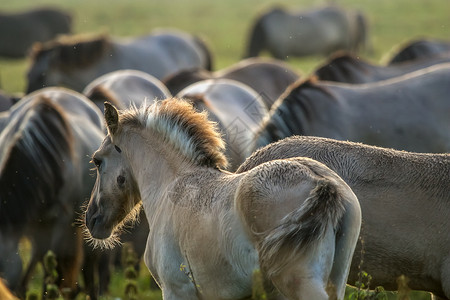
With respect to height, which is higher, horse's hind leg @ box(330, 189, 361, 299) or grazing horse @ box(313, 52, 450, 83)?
horse's hind leg @ box(330, 189, 361, 299)

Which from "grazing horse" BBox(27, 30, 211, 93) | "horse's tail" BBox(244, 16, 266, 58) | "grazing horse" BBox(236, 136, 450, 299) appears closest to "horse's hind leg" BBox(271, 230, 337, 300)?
"grazing horse" BBox(236, 136, 450, 299)

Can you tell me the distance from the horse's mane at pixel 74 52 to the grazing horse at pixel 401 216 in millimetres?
9444

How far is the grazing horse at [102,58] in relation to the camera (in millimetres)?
12812

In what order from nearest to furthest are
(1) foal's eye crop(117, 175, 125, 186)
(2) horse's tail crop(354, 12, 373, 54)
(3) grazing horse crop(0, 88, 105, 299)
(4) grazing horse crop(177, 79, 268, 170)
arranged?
(1) foal's eye crop(117, 175, 125, 186)
(3) grazing horse crop(0, 88, 105, 299)
(4) grazing horse crop(177, 79, 268, 170)
(2) horse's tail crop(354, 12, 373, 54)

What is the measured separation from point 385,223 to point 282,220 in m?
0.95

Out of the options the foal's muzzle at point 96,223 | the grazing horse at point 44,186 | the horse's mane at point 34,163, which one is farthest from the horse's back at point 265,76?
the foal's muzzle at point 96,223

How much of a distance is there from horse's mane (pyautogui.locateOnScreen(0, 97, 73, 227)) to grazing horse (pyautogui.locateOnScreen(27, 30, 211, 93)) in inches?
255

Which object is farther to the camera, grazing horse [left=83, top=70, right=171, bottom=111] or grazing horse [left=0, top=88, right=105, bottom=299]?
grazing horse [left=83, top=70, right=171, bottom=111]

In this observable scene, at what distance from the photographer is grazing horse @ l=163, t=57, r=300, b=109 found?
930cm

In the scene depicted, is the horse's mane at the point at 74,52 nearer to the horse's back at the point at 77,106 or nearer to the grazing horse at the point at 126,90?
the grazing horse at the point at 126,90

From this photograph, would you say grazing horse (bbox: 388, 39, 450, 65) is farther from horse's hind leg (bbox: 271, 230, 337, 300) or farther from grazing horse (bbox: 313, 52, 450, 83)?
horse's hind leg (bbox: 271, 230, 337, 300)

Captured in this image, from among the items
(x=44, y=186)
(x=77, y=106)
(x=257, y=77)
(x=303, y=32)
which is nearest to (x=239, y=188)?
(x=44, y=186)

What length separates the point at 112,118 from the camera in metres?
4.20

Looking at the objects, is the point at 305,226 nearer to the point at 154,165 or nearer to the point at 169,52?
the point at 154,165
